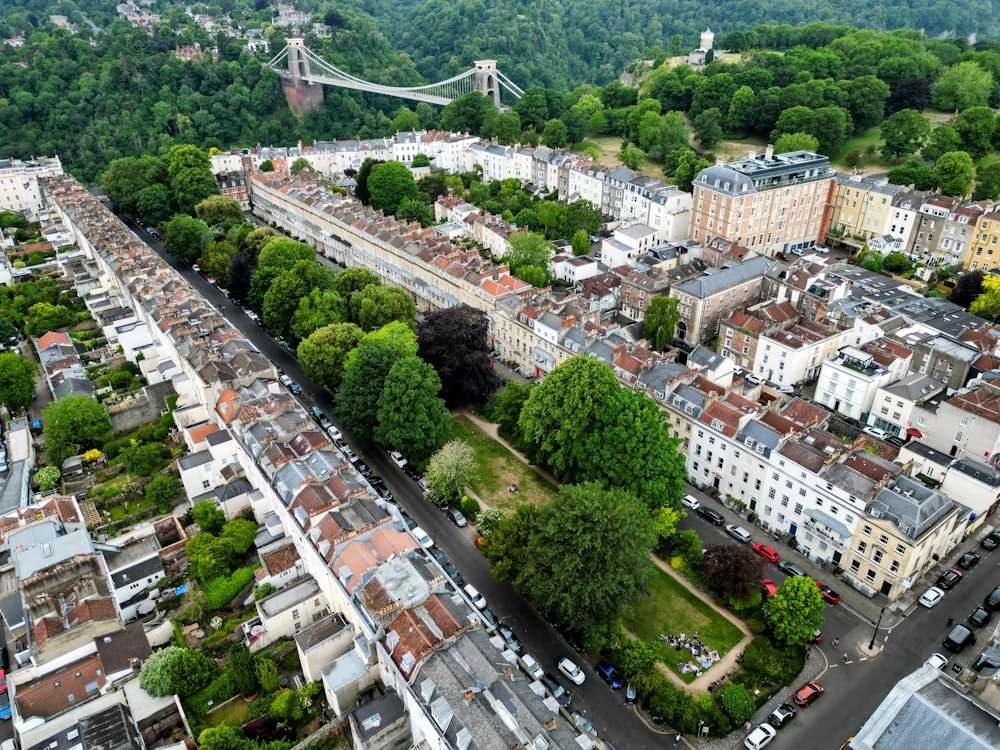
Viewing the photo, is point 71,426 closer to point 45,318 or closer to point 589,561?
point 45,318

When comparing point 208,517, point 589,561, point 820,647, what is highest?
point 589,561

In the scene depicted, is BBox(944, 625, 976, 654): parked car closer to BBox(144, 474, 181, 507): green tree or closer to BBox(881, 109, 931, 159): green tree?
BBox(144, 474, 181, 507): green tree

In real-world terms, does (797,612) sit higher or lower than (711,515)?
higher

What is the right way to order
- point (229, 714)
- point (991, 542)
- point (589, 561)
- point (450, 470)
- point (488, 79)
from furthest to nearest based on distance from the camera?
point (488, 79) < point (450, 470) < point (991, 542) < point (589, 561) < point (229, 714)

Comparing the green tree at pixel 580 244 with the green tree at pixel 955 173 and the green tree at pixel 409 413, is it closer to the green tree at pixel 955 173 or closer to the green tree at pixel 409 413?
the green tree at pixel 409 413

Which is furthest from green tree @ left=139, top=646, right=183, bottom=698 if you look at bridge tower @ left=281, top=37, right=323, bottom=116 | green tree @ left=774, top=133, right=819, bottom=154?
bridge tower @ left=281, top=37, right=323, bottom=116

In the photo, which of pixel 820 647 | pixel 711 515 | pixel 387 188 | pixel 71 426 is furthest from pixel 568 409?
pixel 387 188

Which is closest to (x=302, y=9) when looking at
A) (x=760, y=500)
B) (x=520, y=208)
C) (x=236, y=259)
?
(x=520, y=208)
